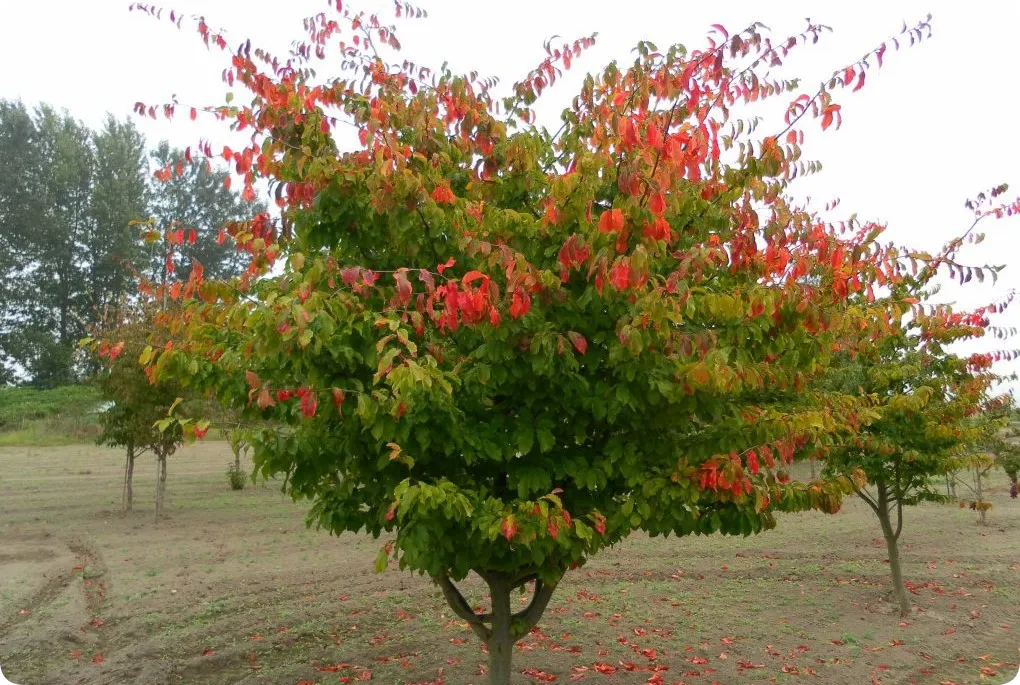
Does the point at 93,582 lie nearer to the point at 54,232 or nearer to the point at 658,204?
the point at 658,204

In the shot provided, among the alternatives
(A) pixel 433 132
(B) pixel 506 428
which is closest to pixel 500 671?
(B) pixel 506 428

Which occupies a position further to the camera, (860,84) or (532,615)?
(532,615)

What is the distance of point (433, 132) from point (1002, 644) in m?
7.44

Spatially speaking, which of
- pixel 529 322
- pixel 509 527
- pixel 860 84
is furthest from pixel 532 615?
pixel 860 84

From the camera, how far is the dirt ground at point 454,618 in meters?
6.64

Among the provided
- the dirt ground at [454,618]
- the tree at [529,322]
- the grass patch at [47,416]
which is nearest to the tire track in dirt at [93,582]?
the dirt ground at [454,618]

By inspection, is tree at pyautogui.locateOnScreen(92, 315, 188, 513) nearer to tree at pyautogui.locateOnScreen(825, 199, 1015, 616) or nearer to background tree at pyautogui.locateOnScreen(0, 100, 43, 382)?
tree at pyautogui.locateOnScreen(825, 199, 1015, 616)

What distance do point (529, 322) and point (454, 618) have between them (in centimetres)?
573

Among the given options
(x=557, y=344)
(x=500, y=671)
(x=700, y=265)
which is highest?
(x=700, y=265)

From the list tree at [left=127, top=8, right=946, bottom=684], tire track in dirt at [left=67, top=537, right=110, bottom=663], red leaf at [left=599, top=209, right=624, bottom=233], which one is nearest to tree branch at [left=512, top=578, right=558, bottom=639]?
tree at [left=127, top=8, right=946, bottom=684]

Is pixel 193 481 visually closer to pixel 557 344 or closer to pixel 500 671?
pixel 500 671

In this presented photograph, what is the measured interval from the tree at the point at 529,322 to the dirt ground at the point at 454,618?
330cm

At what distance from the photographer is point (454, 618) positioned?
8188 millimetres

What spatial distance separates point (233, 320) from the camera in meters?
3.04
